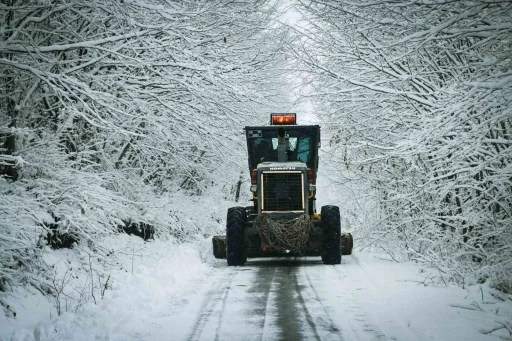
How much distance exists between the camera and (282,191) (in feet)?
40.1

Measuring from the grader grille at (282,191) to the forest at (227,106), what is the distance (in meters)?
0.88

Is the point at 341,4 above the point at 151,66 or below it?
above

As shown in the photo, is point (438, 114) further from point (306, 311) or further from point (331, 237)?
point (331, 237)

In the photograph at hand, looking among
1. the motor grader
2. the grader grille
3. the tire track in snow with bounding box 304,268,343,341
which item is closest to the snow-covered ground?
the tire track in snow with bounding box 304,268,343,341

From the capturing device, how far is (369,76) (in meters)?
10.7

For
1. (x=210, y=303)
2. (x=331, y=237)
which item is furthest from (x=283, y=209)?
(x=210, y=303)

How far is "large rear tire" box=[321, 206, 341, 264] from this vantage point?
38.0 feet

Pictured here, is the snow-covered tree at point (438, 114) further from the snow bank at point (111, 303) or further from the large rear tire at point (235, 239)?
the snow bank at point (111, 303)

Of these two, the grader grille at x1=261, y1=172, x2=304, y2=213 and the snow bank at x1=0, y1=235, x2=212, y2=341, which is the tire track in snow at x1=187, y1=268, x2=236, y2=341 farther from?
the grader grille at x1=261, y1=172, x2=304, y2=213

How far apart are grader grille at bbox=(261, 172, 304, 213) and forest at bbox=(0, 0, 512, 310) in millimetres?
876

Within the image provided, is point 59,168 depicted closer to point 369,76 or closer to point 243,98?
point 243,98

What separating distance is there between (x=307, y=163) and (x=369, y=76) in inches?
119

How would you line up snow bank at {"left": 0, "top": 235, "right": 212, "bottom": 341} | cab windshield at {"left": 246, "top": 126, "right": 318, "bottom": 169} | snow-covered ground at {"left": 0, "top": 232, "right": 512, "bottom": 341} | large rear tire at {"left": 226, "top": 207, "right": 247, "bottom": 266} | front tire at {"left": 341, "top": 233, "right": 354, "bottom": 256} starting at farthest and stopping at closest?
cab windshield at {"left": 246, "top": 126, "right": 318, "bottom": 169} < front tire at {"left": 341, "top": 233, "right": 354, "bottom": 256} < large rear tire at {"left": 226, "top": 207, "right": 247, "bottom": 266} < snow-covered ground at {"left": 0, "top": 232, "right": 512, "bottom": 341} < snow bank at {"left": 0, "top": 235, "right": 212, "bottom": 341}

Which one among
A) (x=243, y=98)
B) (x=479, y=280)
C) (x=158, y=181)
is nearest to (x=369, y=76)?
(x=243, y=98)
